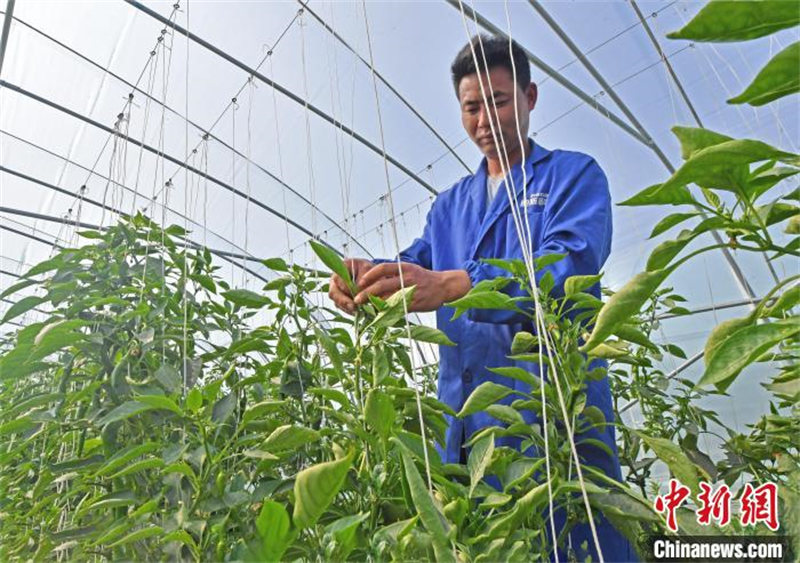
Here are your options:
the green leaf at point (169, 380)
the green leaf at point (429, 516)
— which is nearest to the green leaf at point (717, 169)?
the green leaf at point (429, 516)

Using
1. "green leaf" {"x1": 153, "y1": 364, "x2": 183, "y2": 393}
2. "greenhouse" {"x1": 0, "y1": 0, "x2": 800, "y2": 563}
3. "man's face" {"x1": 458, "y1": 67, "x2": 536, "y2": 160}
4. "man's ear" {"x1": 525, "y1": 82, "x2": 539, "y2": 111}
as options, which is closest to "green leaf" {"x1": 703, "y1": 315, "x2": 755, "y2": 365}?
"greenhouse" {"x1": 0, "y1": 0, "x2": 800, "y2": 563}

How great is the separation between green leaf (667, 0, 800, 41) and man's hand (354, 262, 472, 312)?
1.38 ft

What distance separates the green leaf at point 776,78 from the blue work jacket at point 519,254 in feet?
1.37

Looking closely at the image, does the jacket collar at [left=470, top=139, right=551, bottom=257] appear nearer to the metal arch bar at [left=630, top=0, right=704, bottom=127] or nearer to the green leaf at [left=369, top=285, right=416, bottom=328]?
the green leaf at [left=369, top=285, right=416, bottom=328]

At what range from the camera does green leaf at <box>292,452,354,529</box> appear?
378mm

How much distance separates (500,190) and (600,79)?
2.75m

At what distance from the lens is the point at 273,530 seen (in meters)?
0.39

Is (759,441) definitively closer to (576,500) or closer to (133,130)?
(576,500)

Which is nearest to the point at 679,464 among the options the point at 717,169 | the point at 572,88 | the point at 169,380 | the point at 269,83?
the point at 717,169

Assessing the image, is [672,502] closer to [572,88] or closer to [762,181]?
[762,181]

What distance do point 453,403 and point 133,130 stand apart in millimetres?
4040

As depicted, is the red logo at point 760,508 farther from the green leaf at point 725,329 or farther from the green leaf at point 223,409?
the green leaf at point 223,409
